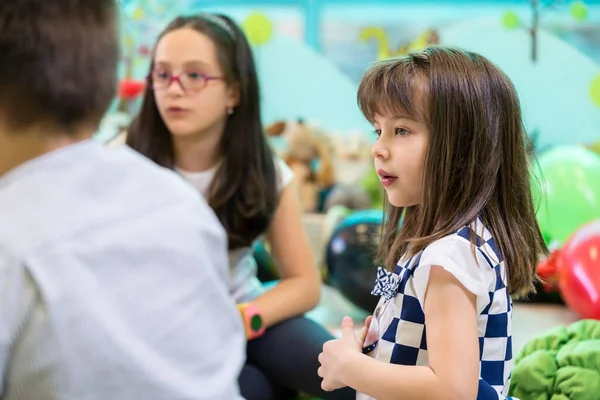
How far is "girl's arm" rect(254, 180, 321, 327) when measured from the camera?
1648 millimetres

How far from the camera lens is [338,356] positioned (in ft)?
3.45

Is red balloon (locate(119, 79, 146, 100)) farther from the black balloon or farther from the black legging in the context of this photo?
the black legging

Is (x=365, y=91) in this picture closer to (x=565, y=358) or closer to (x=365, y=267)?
(x=565, y=358)

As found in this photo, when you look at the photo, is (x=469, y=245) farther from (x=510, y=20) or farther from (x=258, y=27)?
(x=258, y=27)

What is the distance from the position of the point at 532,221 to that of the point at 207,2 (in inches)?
134

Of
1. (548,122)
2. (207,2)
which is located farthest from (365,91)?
(207,2)

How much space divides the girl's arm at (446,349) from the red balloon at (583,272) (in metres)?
1.41

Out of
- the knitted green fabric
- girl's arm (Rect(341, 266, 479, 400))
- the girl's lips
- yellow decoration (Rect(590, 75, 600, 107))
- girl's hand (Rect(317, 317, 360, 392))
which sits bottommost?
the knitted green fabric

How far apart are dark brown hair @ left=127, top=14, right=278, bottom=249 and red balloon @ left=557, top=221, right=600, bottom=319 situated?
1070 mm

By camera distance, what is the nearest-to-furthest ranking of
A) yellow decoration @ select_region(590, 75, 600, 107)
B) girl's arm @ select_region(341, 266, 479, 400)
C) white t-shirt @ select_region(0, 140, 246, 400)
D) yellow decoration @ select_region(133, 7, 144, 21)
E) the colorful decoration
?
1. white t-shirt @ select_region(0, 140, 246, 400)
2. girl's arm @ select_region(341, 266, 479, 400)
3. yellow decoration @ select_region(590, 75, 600, 107)
4. the colorful decoration
5. yellow decoration @ select_region(133, 7, 144, 21)

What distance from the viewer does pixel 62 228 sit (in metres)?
0.62

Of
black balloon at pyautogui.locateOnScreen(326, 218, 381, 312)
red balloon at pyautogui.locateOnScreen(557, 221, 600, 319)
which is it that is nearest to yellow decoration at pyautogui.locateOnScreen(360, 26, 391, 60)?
black balloon at pyautogui.locateOnScreen(326, 218, 381, 312)

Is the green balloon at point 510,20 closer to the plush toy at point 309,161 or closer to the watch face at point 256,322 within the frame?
the plush toy at point 309,161

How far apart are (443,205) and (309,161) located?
2404 mm
